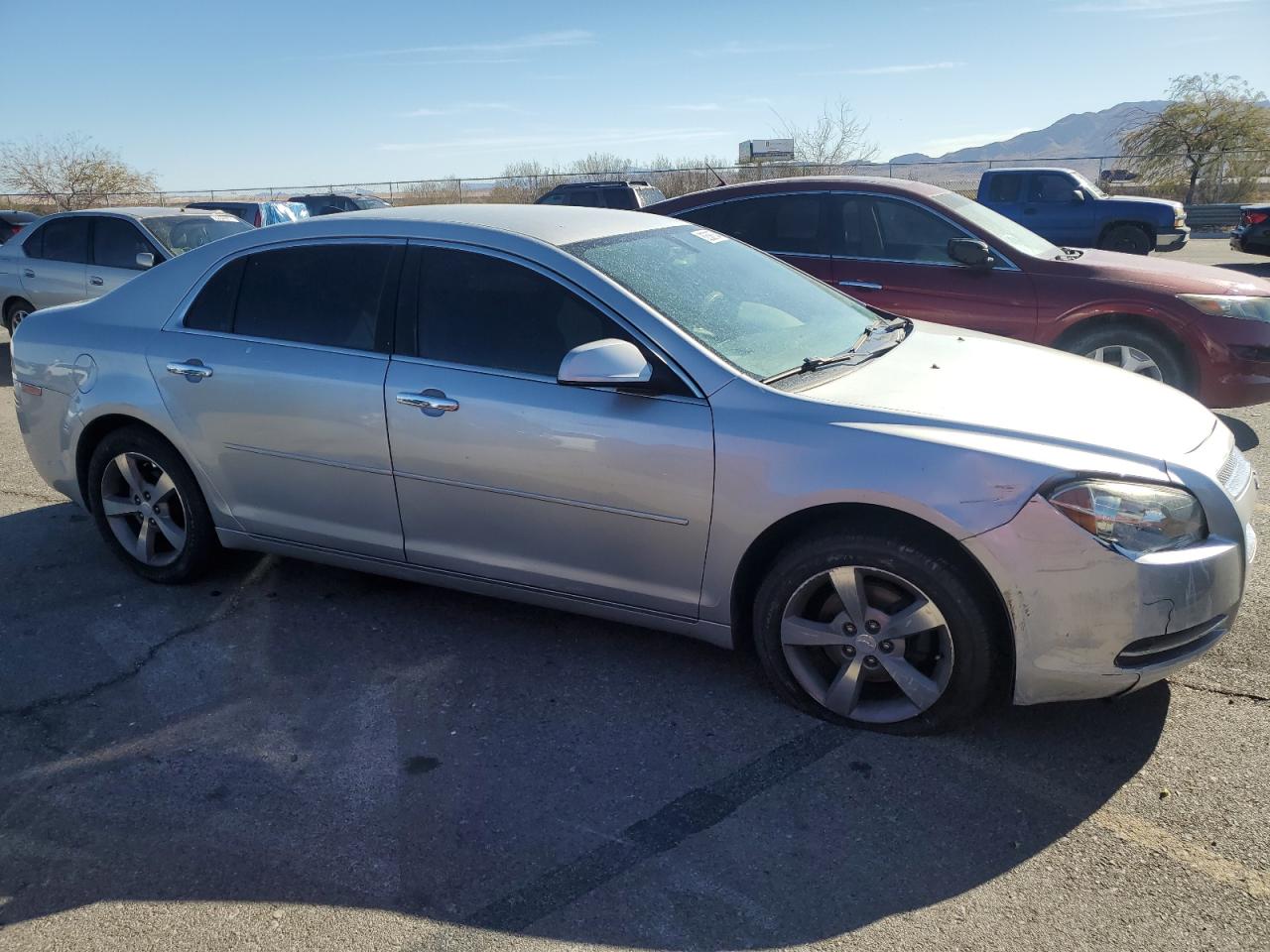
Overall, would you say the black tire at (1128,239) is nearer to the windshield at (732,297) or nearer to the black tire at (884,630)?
the windshield at (732,297)

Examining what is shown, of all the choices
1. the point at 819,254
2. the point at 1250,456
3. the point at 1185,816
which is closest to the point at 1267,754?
the point at 1185,816

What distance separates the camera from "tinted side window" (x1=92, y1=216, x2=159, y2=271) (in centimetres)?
1007

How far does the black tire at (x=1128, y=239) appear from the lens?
17281 mm

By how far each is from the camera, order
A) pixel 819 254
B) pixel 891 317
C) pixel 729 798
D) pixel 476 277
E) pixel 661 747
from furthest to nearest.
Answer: pixel 819 254, pixel 891 317, pixel 476 277, pixel 661 747, pixel 729 798

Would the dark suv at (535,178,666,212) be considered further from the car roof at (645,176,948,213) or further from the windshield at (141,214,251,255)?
the car roof at (645,176,948,213)

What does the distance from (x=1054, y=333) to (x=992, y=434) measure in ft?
13.5

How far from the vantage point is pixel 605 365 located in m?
3.37

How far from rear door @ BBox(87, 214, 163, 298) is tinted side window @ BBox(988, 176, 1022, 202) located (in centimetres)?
1355

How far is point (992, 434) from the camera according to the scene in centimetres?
312

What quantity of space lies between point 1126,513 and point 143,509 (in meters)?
4.08

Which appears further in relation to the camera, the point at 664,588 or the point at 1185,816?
the point at 664,588

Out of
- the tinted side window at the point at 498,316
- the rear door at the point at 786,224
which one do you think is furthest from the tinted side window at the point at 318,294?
the rear door at the point at 786,224

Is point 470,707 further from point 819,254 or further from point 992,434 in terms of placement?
point 819,254

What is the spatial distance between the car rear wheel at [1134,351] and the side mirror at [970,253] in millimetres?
788
